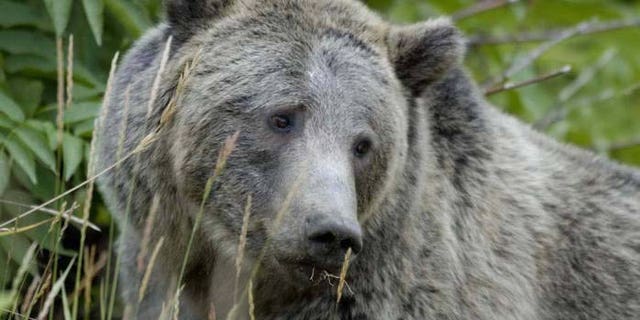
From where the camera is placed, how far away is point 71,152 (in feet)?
19.3

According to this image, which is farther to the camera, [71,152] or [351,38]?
[71,152]

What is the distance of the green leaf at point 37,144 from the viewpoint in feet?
18.9

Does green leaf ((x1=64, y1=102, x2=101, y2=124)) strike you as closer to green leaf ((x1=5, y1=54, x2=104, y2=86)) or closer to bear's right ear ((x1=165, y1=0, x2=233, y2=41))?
green leaf ((x1=5, y1=54, x2=104, y2=86))

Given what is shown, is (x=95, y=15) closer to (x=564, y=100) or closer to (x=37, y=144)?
(x=37, y=144)

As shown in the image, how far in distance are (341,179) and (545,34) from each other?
506 cm

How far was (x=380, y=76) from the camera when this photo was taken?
17.8 feet

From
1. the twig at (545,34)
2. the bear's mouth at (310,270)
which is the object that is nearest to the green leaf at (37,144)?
the bear's mouth at (310,270)

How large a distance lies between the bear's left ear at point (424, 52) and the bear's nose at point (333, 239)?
1.23m

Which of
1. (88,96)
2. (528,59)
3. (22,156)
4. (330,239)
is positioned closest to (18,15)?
(88,96)

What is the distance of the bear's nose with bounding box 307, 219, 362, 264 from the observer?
4531 millimetres

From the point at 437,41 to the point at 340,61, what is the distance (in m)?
0.56

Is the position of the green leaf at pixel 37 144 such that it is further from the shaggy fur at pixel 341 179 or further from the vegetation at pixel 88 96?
the shaggy fur at pixel 341 179

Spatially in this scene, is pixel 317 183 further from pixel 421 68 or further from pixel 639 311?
pixel 639 311

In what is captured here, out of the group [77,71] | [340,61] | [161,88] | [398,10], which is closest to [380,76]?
[340,61]
